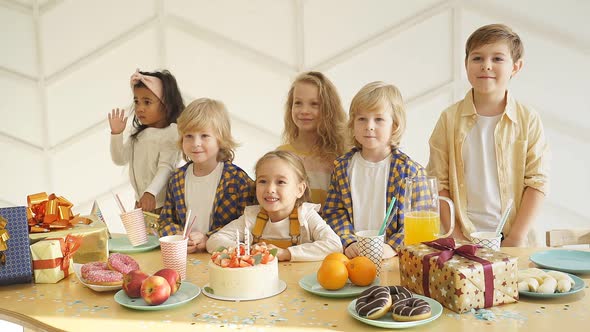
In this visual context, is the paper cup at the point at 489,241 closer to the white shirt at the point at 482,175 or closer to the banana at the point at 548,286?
the banana at the point at 548,286

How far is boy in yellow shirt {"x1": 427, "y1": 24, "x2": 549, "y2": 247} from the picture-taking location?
2533 mm

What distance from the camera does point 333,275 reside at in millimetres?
1751

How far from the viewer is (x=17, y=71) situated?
4.72 m

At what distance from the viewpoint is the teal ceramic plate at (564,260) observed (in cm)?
189

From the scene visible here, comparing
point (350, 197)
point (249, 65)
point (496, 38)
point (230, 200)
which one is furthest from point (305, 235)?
point (249, 65)

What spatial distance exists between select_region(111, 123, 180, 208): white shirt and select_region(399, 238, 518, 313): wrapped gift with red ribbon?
1.43 meters

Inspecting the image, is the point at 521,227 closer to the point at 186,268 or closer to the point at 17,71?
the point at 186,268

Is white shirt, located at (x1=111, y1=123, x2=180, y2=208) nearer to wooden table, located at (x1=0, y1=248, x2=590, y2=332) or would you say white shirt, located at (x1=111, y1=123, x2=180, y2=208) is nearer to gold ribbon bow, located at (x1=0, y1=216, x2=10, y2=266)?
gold ribbon bow, located at (x1=0, y1=216, x2=10, y2=266)

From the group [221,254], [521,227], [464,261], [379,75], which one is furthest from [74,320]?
[379,75]

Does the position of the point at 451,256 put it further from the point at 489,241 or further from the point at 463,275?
the point at 489,241

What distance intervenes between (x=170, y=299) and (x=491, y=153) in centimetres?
147

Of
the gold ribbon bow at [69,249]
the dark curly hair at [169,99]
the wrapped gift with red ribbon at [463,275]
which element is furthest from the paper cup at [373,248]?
the dark curly hair at [169,99]

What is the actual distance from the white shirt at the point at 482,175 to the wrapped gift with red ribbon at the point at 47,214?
5.04ft

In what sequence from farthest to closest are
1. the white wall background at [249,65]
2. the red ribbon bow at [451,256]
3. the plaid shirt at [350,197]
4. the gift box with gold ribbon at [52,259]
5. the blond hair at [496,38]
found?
the white wall background at [249,65] < the blond hair at [496,38] < the plaid shirt at [350,197] < the gift box with gold ribbon at [52,259] < the red ribbon bow at [451,256]
